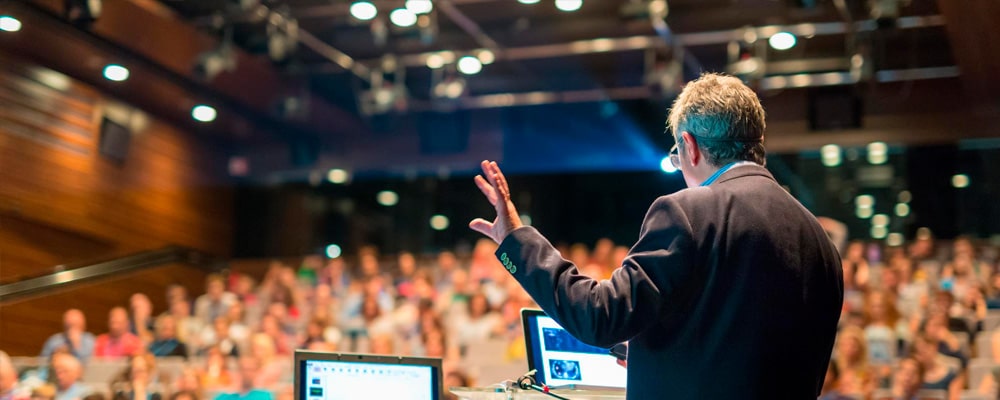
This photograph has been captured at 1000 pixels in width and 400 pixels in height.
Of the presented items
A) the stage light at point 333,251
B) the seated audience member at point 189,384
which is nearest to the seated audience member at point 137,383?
the seated audience member at point 189,384

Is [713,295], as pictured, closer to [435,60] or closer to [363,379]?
[363,379]

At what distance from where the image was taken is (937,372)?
5578mm

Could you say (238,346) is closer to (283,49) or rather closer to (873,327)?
(283,49)

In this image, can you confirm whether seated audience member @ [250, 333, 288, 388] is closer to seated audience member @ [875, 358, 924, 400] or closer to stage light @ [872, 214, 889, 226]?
seated audience member @ [875, 358, 924, 400]

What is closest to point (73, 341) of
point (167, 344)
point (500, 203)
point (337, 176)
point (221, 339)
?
point (167, 344)

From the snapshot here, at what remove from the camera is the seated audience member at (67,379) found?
568 centimetres

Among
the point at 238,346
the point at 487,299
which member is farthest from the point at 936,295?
the point at 238,346

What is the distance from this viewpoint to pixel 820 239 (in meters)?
1.50

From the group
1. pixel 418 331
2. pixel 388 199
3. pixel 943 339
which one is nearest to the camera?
pixel 943 339

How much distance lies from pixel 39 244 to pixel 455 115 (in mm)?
4475

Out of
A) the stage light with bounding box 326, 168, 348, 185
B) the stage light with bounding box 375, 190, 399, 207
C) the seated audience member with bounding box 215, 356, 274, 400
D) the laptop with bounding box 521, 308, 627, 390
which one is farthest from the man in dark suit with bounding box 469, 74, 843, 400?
the stage light with bounding box 326, 168, 348, 185

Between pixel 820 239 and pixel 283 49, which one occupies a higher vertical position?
pixel 283 49

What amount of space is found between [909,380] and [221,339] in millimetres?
4296

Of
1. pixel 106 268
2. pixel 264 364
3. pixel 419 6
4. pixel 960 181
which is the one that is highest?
pixel 419 6
